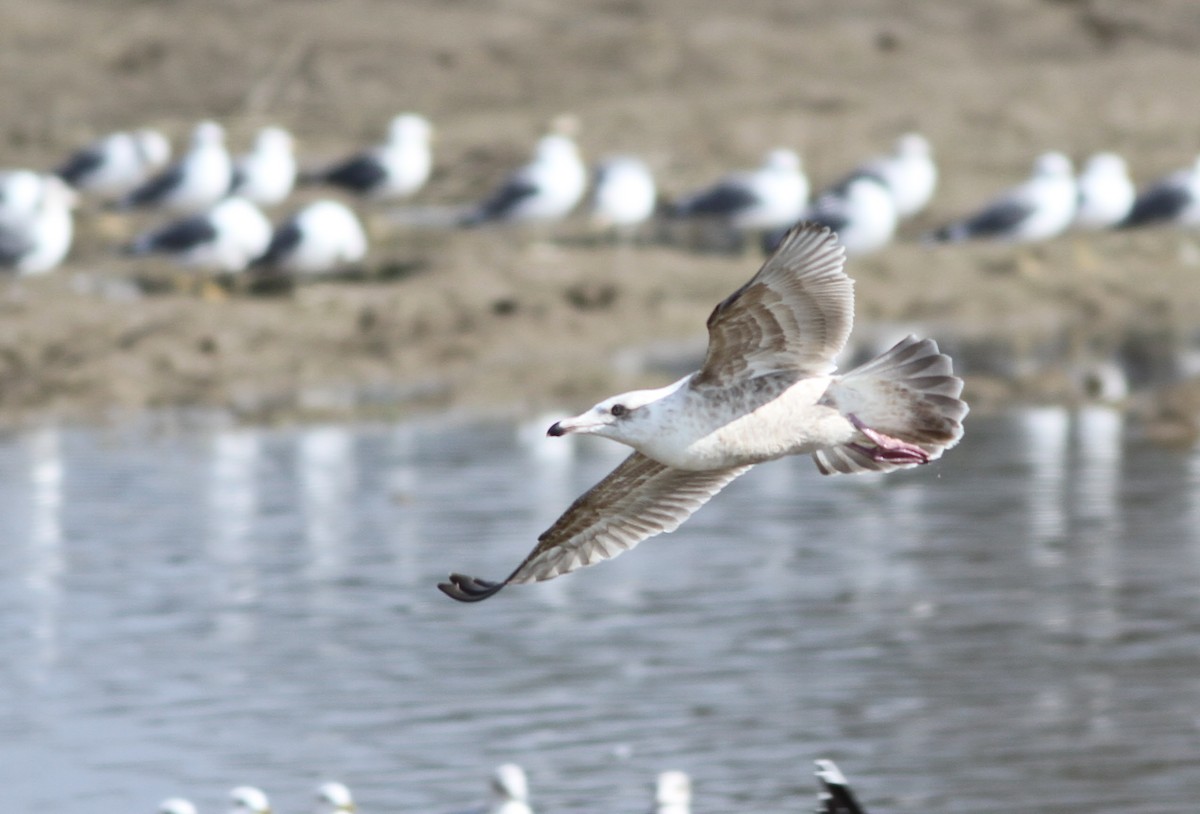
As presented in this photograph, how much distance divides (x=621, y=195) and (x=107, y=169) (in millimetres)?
5625

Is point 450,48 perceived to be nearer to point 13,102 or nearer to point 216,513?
point 13,102

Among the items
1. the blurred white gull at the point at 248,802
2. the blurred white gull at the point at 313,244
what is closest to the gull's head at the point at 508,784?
the blurred white gull at the point at 248,802

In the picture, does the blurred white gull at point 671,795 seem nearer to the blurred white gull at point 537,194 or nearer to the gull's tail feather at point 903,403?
the gull's tail feather at point 903,403

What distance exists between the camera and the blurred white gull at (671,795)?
740 cm

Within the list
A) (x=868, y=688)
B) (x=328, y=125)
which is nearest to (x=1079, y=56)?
(x=328, y=125)

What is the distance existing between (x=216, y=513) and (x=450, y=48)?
1476 cm

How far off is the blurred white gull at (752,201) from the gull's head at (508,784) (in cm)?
1400

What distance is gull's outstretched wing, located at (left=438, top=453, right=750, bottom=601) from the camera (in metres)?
7.03

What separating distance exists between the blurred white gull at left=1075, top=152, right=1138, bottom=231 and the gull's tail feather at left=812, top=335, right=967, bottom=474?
16.1m

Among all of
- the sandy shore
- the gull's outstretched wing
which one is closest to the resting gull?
the gull's outstretched wing

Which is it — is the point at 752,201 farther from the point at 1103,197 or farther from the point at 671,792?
the point at 671,792

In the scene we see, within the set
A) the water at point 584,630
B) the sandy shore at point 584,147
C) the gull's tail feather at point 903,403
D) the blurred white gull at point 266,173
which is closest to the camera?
the gull's tail feather at point 903,403

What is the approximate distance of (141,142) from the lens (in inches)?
947

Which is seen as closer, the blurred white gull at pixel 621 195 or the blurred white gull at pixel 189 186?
the blurred white gull at pixel 621 195
